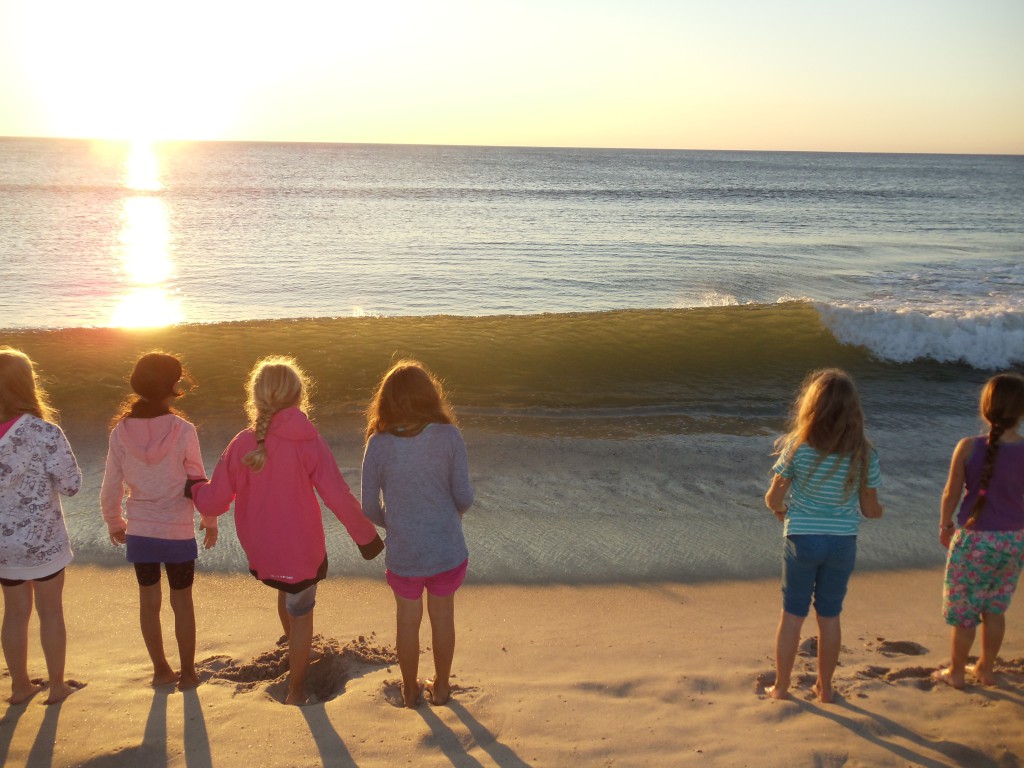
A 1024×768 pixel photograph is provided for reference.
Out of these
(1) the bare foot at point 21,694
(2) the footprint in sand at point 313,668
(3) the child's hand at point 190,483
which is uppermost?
(3) the child's hand at point 190,483

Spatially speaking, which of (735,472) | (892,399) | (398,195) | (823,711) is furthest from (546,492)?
(398,195)

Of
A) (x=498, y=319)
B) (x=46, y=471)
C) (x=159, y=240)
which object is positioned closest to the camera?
(x=46, y=471)

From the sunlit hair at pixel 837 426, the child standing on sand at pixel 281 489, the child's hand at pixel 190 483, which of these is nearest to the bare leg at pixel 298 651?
the child standing on sand at pixel 281 489

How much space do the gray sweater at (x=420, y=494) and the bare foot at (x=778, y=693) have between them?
153 cm

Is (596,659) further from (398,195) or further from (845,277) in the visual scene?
Result: (398,195)

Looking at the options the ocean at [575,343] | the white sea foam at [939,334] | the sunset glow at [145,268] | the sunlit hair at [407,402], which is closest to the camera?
the sunlit hair at [407,402]

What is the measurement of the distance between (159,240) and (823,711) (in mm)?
27829

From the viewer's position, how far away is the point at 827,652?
3.62 m

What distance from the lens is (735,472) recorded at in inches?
292

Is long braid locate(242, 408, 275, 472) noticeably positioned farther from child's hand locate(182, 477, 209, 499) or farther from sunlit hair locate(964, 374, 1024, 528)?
sunlit hair locate(964, 374, 1024, 528)

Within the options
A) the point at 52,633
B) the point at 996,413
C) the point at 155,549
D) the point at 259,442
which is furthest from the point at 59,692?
the point at 996,413

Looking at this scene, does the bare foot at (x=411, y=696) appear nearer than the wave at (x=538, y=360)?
Yes

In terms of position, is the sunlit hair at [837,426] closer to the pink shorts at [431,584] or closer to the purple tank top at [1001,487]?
the purple tank top at [1001,487]

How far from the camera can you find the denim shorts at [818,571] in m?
3.51
